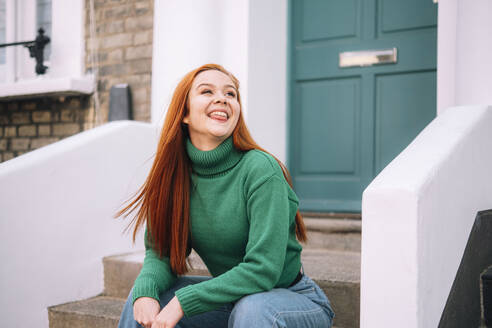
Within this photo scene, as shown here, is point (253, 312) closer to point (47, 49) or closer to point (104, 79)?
point (104, 79)

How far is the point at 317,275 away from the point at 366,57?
6.11ft

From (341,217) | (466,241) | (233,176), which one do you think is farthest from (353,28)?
(233,176)

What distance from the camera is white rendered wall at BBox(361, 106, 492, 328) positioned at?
1.48m

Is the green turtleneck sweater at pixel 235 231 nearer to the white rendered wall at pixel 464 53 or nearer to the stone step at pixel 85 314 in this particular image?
the stone step at pixel 85 314

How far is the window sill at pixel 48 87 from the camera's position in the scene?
171 inches

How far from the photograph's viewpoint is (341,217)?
3402mm

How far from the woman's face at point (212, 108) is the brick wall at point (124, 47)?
2386 millimetres

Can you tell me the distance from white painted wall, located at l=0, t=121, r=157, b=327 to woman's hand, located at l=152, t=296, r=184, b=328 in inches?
47.9

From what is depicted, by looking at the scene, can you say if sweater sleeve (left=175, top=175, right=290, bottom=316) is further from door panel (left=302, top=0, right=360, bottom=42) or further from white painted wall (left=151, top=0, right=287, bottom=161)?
door panel (left=302, top=0, right=360, bottom=42)

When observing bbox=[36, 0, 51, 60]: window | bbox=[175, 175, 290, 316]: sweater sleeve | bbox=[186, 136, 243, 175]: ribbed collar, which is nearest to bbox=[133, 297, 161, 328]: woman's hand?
bbox=[175, 175, 290, 316]: sweater sleeve

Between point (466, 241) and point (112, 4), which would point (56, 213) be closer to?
point (466, 241)

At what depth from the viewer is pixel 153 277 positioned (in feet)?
5.79

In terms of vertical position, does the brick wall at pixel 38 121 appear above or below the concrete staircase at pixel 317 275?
above

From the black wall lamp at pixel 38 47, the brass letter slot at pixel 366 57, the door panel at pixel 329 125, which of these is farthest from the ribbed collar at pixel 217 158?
the black wall lamp at pixel 38 47
